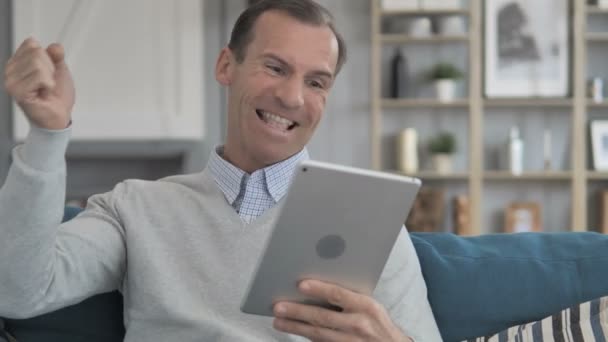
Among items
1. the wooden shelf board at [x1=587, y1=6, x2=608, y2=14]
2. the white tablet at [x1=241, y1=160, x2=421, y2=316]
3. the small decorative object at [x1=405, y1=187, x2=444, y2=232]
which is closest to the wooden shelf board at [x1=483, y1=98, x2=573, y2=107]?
the wooden shelf board at [x1=587, y1=6, x2=608, y2=14]

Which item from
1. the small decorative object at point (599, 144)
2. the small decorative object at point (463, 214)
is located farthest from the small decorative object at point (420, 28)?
the small decorative object at point (599, 144)

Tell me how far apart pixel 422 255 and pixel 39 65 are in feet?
3.16

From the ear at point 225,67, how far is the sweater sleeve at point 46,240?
42 centimetres

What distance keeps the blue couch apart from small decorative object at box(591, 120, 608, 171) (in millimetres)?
3645

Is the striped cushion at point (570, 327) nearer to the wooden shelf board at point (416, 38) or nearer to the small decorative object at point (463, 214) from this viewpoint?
the small decorative object at point (463, 214)

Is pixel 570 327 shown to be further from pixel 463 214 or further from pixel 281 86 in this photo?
pixel 463 214

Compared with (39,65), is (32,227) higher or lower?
lower

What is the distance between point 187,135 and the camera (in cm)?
523

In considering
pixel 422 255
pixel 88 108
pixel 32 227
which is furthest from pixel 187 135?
pixel 32 227

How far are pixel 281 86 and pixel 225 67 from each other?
0.22m

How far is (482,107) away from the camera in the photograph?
5371mm

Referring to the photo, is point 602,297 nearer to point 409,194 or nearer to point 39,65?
point 409,194

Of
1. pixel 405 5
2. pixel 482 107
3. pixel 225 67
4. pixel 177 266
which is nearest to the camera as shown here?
pixel 177 266

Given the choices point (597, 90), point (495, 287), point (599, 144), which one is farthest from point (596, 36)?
point (495, 287)
